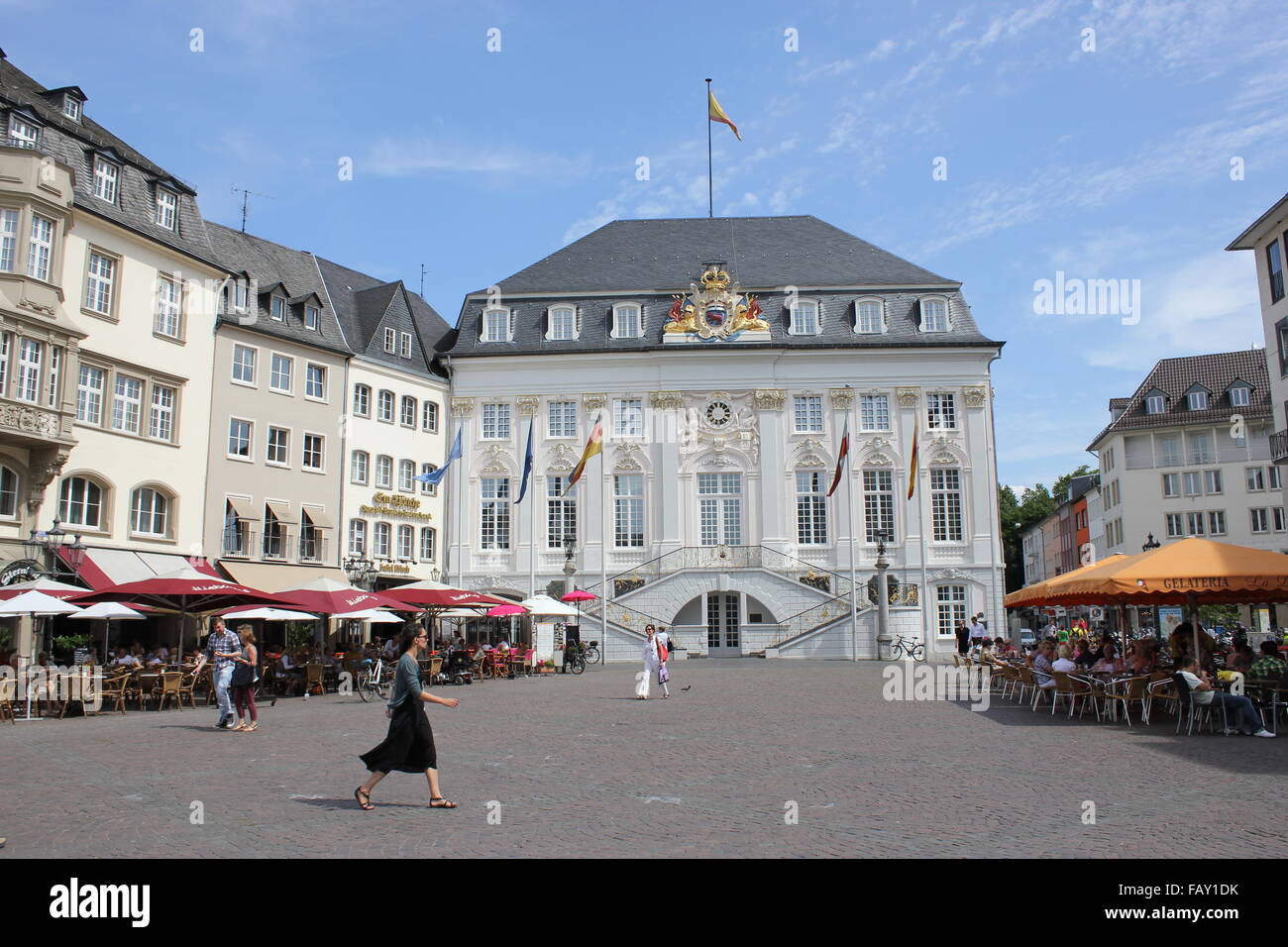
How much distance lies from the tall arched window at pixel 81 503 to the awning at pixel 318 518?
9.17 metres

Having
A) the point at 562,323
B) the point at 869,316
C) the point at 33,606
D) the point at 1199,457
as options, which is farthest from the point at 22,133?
the point at 1199,457

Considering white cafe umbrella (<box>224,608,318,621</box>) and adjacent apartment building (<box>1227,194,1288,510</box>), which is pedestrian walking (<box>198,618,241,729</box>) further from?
adjacent apartment building (<box>1227,194,1288,510</box>)

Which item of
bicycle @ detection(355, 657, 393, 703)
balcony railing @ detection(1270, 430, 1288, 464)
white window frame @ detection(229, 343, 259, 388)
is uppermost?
white window frame @ detection(229, 343, 259, 388)

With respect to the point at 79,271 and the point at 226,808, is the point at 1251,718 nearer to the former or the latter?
the point at 226,808

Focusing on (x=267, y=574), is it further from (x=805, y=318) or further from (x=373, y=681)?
(x=805, y=318)

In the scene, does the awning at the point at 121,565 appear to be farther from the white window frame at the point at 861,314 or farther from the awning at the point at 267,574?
the white window frame at the point at 861,314

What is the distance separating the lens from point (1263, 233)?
3706 cm

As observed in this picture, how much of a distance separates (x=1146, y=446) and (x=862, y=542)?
1161 inches

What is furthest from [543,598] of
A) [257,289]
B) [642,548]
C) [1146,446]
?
[1146,446]

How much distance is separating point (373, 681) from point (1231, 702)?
1783 cm

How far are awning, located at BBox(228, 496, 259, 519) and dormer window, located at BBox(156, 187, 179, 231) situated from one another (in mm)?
9069

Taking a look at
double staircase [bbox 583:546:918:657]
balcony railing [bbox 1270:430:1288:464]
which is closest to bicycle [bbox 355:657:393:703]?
double staircase [bbox 583:546:918:657]

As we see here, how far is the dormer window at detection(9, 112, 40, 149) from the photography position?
28050 millimetres

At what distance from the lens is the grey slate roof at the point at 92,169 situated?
1163 inches
